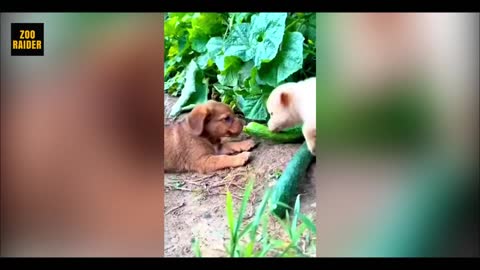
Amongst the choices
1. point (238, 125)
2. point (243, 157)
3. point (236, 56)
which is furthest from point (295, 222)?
point (236, 56)

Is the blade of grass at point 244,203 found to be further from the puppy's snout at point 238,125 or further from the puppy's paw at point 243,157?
the puppy's snout at point 238,125

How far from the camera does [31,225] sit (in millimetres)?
2166

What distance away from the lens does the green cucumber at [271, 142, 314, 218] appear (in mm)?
2115

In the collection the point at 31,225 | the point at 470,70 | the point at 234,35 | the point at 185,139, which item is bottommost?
the point at 31,225

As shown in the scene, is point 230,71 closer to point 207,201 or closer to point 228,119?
point 228,119

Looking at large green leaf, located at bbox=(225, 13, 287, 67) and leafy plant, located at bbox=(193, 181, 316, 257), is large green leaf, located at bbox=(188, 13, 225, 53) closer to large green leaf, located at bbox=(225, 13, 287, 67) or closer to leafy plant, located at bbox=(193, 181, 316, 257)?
large green leaf, located at bbox=(225, 13, 287, 67)

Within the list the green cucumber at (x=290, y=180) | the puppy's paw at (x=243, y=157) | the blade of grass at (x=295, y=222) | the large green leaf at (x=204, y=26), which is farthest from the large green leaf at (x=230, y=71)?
the blade of grass at (x=295, y=222)

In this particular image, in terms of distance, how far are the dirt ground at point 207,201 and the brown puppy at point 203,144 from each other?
4 centimetres

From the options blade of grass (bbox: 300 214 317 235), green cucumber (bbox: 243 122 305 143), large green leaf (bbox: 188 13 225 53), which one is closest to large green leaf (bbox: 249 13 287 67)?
large green leaf (bbox: 188 13 225 53)
